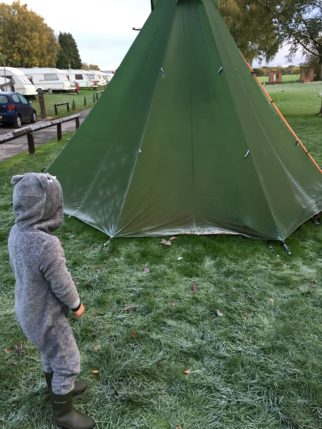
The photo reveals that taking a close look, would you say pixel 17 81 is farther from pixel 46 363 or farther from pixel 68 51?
pixel 68 51

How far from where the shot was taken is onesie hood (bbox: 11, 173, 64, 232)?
7.19 ft

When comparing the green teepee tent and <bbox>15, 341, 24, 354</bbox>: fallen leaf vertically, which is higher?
the green teepee tent

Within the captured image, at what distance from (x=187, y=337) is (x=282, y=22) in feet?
62.2

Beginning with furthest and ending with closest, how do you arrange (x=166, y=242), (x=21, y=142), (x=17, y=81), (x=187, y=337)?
1. (x=17, y=81)
2. (x=21, y=142)
3. (x=166, y=242)
4. (x=187, y=337)

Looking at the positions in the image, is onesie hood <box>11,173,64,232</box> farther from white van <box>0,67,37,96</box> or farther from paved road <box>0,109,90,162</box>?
white van <box>0,67,37,96</box>

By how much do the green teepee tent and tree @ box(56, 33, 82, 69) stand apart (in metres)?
75.0

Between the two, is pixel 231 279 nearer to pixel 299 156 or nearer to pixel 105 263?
pixel 105 263

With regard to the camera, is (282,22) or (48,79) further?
(48,79)

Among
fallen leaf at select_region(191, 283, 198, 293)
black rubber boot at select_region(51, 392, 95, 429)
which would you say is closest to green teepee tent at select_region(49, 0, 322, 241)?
fallen leaf at select_region(191, 283, 198, 293)

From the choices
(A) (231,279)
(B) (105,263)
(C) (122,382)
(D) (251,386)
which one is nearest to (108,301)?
(B) (105,263)

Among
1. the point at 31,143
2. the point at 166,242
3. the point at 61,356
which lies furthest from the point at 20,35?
the point at 61,356

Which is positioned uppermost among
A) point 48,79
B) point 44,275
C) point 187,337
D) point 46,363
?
point 48,79

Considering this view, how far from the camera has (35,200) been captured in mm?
2195

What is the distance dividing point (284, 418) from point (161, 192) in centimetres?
343
